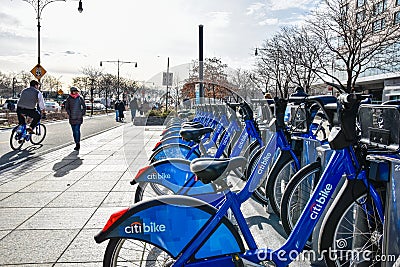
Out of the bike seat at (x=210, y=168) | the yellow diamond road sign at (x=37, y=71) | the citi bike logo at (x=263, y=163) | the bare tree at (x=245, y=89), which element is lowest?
the citi bike logo at (x=263, y=163)

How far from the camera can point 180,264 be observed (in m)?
2.44

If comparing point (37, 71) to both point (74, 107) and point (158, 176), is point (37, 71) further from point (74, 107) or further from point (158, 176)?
point (158, 176)

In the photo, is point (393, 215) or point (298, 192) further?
point (298, 192)

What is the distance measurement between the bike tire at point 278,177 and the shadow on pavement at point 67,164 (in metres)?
4.25

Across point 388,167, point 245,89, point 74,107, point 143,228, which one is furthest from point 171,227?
point 74,107

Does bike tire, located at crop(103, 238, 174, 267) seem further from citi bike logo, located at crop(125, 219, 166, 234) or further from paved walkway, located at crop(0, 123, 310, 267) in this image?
paved walkway, located at crop(0, 123, 310, 267)

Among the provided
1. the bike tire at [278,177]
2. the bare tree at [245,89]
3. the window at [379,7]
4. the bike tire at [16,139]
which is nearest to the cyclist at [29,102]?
the bike tire at [16,139]

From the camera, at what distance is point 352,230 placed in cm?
275

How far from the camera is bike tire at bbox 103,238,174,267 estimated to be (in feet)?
8.37

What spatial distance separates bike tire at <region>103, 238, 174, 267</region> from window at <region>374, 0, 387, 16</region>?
63.6 ft

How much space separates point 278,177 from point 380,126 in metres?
1.74

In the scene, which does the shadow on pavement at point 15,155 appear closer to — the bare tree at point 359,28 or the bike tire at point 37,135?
the bike tire at point 37,135

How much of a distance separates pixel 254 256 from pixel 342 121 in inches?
41.8

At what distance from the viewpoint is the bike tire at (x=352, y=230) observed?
2496 mm
